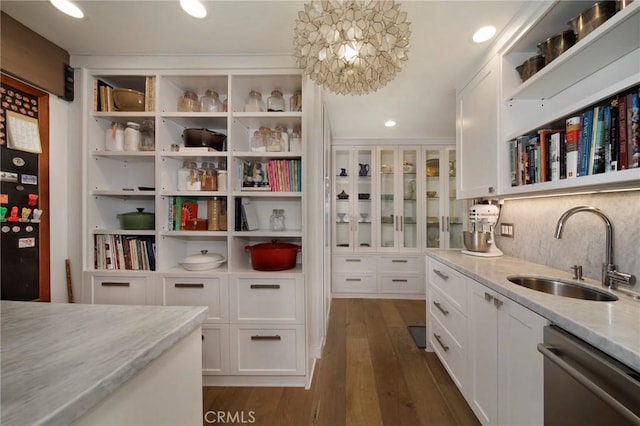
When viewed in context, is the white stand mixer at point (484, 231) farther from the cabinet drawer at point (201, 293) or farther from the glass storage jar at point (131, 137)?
the glass storage jar at point (131, 137)

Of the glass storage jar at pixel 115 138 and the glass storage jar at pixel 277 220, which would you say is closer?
the glass storage jar at pixel 115 138

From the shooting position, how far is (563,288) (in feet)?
4.47

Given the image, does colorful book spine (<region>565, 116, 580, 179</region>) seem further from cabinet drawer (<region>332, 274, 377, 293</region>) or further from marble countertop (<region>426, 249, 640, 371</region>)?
cabinet drawer (<region>332, 274, 377, 293</region>)

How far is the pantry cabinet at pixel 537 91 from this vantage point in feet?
3.46

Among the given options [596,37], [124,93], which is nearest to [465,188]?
[596,37]

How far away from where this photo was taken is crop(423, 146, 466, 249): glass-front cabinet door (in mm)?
3652

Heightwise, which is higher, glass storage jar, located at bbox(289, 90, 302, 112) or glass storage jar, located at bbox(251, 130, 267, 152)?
glass storage jar, located at bbox(289, 90, 302, 112)

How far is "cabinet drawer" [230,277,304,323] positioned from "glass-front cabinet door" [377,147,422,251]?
220 cm

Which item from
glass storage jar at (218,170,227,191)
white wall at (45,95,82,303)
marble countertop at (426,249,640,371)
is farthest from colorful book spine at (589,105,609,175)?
white wall at (45,95,82,303)

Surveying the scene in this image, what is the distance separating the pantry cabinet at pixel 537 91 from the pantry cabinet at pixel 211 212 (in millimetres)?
1308

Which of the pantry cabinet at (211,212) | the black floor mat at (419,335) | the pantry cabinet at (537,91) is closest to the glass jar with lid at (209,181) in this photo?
the pantry cabinet at (211,212)

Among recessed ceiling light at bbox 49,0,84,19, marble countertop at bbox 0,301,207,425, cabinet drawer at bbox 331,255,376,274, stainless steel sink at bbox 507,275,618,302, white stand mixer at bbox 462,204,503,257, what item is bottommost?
cabinet drawer at bbox 331,255,376,274

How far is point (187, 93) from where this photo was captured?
205 centimetres

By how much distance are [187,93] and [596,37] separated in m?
2.50
